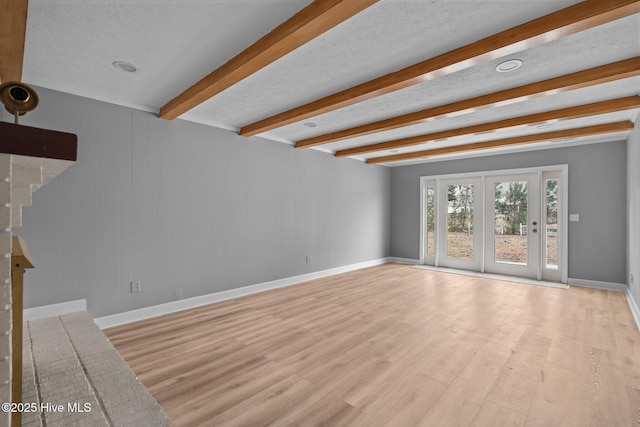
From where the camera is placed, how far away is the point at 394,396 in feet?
6.91

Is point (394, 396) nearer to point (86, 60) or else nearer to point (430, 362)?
point (430, 362)

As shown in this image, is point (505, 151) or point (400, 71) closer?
point (400, 71)

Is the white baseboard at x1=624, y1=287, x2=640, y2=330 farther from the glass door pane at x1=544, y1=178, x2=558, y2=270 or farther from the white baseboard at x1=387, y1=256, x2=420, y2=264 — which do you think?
the white baseboard at x1=387, y1=256, x2=420, y2=264

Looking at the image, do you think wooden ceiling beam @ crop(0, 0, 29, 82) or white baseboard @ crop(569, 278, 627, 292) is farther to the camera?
white baseboard @ crop(569, 278, 627, 292)

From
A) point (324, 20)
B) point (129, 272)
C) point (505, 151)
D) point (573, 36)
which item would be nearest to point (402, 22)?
point (324, 20)

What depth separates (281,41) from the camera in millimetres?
2049

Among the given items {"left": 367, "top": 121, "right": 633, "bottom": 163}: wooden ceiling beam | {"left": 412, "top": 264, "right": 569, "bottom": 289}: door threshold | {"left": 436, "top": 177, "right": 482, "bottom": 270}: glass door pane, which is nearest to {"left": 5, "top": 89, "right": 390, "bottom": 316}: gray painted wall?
{"left": 367, "top": 121, "right": 633, "bottom": 163}: wooden ceiling beam

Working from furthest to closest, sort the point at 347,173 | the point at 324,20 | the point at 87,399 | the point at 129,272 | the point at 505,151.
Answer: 1. the point at 347,173
2. the point at 505,151
3. the point at 129,272
4. the point at 324,20
5. the point at 87,399

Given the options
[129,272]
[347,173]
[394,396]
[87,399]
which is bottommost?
[394,396]

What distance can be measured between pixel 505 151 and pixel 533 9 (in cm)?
476

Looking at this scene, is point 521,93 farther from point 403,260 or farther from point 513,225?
point 403,260

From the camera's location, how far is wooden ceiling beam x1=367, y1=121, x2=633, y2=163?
428 cm

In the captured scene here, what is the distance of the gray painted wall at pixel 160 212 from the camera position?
3.07 metres

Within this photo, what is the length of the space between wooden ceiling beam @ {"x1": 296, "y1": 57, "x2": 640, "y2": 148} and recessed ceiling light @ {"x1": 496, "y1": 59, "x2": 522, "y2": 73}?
50 centimetres
